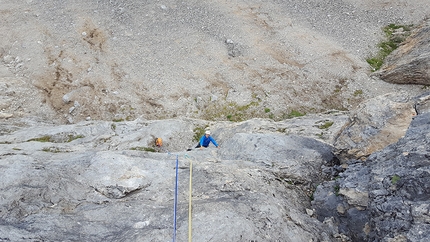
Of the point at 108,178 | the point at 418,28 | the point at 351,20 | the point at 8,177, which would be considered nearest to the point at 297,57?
the point at 351,20

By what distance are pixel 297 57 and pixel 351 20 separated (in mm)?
7302

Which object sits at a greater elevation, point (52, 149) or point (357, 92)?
point (357, 92)

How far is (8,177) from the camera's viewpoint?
9.78 m

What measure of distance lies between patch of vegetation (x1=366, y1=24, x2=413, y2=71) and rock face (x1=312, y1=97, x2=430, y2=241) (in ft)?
56.4

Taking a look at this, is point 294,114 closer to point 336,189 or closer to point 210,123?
point 210,123

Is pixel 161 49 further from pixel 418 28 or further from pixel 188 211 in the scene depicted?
pixel 418 28

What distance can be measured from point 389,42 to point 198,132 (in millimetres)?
18912

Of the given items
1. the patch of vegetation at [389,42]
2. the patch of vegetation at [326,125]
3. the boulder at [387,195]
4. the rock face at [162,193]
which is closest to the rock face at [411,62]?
the patch of vegetation at [389,42]

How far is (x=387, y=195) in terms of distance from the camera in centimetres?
804

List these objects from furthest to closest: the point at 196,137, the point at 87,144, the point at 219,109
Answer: the point at 219,109, the point at 196,137, the point at 87,144

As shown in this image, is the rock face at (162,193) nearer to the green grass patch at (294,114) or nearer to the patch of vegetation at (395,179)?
the patch of vegetation at (395,179)

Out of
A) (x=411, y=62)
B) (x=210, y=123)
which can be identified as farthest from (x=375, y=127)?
(x=411, y=62)

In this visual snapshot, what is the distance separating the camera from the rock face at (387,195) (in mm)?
7258

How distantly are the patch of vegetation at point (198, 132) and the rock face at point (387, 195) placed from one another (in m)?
9.56
